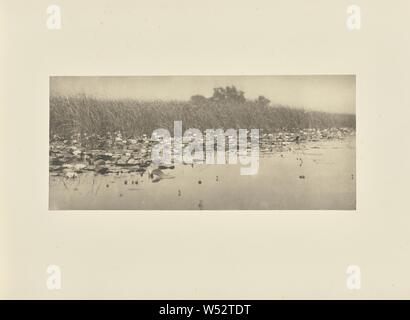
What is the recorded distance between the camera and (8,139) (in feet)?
9.31

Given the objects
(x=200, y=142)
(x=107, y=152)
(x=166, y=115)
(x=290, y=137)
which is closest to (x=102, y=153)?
(x=107, y=152)

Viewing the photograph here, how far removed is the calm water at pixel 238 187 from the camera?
283 centimetres

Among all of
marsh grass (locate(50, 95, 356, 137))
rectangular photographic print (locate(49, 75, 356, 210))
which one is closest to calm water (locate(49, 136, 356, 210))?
rectangular photographic print (locate(49, 75, 356, 210))

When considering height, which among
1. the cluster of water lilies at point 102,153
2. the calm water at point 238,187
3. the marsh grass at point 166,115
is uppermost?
the marsh grass at point 166,115

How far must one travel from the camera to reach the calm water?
2.83 meters

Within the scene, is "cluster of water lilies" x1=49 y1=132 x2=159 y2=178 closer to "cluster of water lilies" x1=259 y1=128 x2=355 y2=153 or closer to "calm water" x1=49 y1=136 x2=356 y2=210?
"calm water" x1=49 y1=136 x2=356 y2=210

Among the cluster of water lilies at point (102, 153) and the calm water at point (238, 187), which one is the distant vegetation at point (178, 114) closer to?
the cluster of water lilies at point (102, 153)

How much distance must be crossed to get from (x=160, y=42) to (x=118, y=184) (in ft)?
2.41

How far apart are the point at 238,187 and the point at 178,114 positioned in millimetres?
468

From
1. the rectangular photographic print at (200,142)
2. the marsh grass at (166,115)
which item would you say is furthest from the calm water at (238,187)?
the marsh grass at (166,115)

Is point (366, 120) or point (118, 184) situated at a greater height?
point (366, 120)

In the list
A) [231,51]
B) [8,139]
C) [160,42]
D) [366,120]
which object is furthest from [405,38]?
[8,139]
